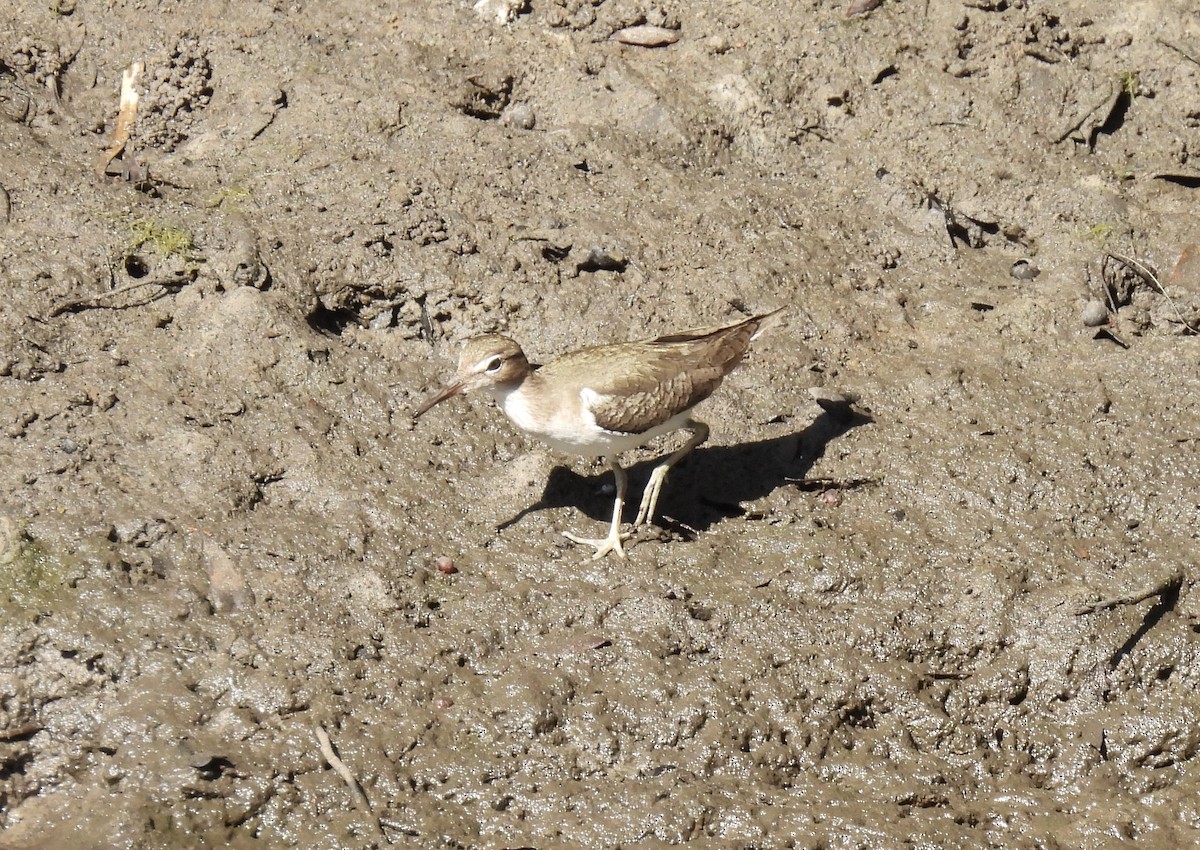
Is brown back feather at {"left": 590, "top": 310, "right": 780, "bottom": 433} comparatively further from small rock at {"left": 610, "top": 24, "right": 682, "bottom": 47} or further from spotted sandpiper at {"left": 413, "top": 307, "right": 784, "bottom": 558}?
small rock at {"left": 610, "top": 24, "right": 682, "bottom": 47}

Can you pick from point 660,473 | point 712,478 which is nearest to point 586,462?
point 660,473

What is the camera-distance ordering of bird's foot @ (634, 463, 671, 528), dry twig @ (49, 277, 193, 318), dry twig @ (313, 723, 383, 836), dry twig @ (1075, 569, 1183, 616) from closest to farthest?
dry twig @ (313, 723, 383, 836), dry twig @ (1075, 569, 1183, 616), bird's foot @ (634, 463, 671, 528), dry twig @ (49, 277, 193, 318)

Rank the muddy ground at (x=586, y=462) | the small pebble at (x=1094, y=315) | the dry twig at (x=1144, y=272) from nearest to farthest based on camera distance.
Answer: the muddy ground at (x=586, y=462)
the small pebble at (x=1094, y=315)
the dry twig at (x=1144, y=272)

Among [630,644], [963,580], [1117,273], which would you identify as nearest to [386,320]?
[630,644]

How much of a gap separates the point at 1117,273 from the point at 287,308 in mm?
5575

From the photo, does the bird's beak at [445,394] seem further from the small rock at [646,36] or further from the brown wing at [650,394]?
the small rock at [646,36]

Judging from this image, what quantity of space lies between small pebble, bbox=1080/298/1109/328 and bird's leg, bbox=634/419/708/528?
9.06 ft

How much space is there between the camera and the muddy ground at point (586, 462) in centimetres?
586

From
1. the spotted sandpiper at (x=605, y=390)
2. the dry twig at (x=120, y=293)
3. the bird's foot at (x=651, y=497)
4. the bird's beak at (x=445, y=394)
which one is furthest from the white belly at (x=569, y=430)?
the dry twig at (x=120, y=293)

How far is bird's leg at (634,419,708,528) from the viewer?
23.0 feet

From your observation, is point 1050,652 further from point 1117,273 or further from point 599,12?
point 599,12

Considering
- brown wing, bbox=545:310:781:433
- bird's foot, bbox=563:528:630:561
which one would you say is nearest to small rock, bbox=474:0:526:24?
brown wing, bbox=545:310:781:433

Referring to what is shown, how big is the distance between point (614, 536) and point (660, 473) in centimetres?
55

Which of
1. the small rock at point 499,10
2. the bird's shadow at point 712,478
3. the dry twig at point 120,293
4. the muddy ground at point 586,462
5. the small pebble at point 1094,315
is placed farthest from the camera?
the small rock at point 499,10
